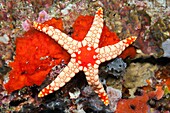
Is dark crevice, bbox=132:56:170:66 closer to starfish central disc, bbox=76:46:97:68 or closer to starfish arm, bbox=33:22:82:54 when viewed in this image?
starfish central disc, bbox=76:46:97:68

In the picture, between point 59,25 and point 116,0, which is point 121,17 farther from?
point 59,25

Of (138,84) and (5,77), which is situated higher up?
(5,77)

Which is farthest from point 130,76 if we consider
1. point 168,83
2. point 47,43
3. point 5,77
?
point 5,77

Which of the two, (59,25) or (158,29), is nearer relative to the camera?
(59,25)

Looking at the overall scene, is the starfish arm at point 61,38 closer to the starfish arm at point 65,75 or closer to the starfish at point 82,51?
the starfish at point 82,51

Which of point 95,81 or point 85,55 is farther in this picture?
point 95,81

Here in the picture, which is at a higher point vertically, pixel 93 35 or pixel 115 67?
pixel 93 35

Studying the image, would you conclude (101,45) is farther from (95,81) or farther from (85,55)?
(95,81)

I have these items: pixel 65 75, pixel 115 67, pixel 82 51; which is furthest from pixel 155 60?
pixel 65 75
